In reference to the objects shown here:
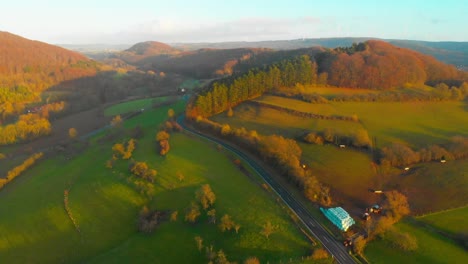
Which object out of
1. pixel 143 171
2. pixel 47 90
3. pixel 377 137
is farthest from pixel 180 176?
pixel 47 90

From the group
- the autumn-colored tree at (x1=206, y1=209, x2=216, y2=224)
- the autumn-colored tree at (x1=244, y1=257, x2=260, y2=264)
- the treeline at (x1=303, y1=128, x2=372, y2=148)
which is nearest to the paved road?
the autumn-colored tree at (x1=244, y1=257, x2=260, y2=264)

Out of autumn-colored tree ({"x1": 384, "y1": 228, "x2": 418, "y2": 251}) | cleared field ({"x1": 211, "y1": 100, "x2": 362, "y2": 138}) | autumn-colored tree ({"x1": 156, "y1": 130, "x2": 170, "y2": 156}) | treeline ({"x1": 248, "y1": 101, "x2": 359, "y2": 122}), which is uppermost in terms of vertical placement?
treeline ({"x1": 248, "y1": 101, "x2": 359, "y2": 122})

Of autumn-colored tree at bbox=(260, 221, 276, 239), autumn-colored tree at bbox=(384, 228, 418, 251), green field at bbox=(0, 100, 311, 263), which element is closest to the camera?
autumn-colored tree at bbox=(384, 228, 418, 251)

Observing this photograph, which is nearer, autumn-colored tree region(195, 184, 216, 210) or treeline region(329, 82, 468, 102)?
autumn-colored tree region(195, 184, 216, 210)

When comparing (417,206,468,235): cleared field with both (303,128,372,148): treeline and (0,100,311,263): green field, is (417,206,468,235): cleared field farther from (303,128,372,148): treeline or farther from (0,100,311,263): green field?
(303,128,372,148): treeline

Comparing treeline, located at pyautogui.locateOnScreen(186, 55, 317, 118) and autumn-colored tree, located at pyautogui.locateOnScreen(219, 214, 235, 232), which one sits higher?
treeline, located at pyautogui.locateOnScreen(186, 55, 317, 118)

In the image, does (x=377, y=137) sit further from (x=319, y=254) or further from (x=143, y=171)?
(x=143, y=171)

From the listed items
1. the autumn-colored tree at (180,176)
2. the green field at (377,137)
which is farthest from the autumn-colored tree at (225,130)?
the autumn-colored tree at (180,176)

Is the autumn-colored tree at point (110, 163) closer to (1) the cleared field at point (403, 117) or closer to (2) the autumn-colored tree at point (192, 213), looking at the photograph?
(2) the autumn-colored tree at point (192, 213)
